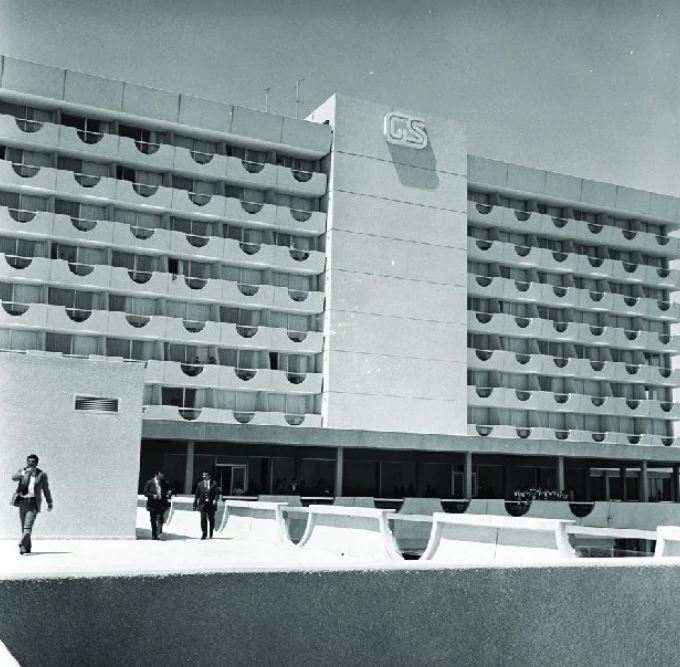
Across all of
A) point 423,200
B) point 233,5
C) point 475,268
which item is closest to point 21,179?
point 423,200

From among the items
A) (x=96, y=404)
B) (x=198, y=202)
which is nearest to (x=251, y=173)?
(x=198, y=202)

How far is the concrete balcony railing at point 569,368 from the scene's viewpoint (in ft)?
192

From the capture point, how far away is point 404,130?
2212 inches

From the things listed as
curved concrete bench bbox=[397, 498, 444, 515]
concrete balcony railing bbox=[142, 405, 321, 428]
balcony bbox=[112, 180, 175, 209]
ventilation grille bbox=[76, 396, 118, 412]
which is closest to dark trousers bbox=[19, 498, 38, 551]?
ventilation grille bbox=[76, 396, 118, 412]

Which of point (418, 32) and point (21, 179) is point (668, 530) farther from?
point (21, 179)

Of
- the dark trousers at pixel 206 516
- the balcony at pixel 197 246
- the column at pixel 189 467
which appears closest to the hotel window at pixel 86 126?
the balcony at pixel 197 246

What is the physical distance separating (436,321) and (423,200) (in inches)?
280

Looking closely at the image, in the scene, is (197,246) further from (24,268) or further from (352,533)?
(352,533)

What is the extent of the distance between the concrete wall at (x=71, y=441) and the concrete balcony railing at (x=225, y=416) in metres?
26.1

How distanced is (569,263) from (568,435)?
36.1 feet

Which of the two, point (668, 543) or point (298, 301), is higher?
point (298, 301)

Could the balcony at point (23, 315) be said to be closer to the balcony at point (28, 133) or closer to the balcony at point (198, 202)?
the balcony at point (28, 133)

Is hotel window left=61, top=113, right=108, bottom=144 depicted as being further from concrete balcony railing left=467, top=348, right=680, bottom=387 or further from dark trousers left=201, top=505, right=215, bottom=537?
dark trousers left=201, top=505, right=215, bottom=537

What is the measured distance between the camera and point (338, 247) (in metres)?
53.7
